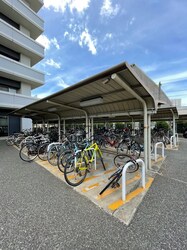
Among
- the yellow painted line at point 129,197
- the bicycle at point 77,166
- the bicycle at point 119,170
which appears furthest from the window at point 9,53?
the yellow painted line at point 129,197

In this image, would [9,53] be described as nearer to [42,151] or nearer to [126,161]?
[42,151]

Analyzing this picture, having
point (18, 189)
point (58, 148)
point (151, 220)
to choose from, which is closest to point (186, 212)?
point (151, 220)

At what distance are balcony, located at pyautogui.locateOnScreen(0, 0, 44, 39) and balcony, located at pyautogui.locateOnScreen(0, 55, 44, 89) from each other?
471 centimetres

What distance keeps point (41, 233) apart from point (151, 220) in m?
1.57

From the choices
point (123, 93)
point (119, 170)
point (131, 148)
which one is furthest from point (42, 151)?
point (123, 93)

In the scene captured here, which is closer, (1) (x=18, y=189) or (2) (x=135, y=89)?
(1) (x=18, y=189)

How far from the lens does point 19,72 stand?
12266mm

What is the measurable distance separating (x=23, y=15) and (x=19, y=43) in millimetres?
3000

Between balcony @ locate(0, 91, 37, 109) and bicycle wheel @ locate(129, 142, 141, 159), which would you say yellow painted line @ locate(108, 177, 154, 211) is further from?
balcony @ locate(0, 91, 37, 109)

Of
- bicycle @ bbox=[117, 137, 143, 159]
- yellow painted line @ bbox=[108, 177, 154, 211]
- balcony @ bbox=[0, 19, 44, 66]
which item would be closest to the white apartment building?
balcony @ bbox=[0, 19, 44, 66]

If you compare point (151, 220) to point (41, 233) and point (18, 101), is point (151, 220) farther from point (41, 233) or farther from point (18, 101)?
point (18, 101)

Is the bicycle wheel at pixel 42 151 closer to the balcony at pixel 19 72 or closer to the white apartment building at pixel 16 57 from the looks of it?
the white apartment building at pixel 16 57

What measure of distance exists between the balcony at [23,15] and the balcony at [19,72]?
4706 mm

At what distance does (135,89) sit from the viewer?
3396mm
